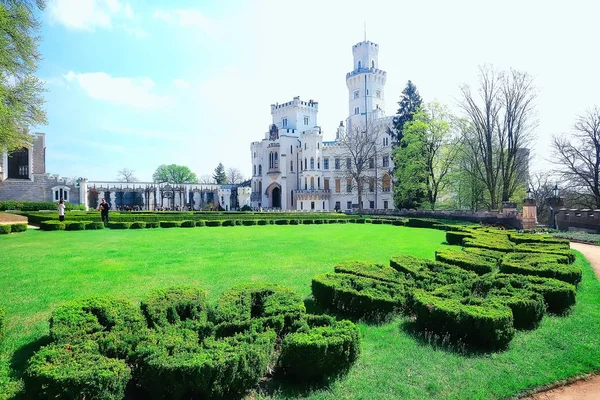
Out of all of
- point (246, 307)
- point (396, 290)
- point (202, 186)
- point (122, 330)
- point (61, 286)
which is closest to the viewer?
point (122, 330)

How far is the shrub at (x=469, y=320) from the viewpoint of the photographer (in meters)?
5.23

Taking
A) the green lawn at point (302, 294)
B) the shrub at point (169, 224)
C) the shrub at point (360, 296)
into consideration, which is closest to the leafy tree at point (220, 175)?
the shrub at point (169, 224)

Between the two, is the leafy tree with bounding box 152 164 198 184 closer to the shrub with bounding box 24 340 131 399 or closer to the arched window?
the arched window

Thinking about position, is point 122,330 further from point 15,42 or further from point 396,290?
point 15,42

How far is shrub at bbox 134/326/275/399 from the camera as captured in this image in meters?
3.64

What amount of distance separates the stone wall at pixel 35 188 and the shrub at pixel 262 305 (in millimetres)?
44661

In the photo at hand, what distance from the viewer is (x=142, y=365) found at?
3.82 meters

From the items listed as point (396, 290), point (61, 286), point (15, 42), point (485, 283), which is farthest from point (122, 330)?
point (15, 42)

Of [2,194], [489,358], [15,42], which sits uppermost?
[15,42]

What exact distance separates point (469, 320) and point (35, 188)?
48234 millimetres

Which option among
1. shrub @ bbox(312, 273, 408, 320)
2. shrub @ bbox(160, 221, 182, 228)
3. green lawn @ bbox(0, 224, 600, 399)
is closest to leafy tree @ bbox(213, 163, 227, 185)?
shrub @ bbox(160, 221, 182, 228)

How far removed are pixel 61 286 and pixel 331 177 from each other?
172 feet

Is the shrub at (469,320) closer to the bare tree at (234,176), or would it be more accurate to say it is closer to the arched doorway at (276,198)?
the arched doorway at (276,198)

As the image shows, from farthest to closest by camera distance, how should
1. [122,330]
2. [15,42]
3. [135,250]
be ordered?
[15,42] → [135,250] → [122,330]
